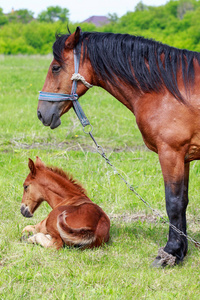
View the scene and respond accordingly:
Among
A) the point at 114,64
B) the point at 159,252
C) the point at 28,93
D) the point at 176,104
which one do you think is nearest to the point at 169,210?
the point at 159,252

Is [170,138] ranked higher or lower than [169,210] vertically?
higher

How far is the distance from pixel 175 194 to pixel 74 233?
1.07 meters

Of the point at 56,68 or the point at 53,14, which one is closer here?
the point at 56,68

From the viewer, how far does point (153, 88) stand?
3.93 m

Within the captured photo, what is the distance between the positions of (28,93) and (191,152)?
11.5 metres

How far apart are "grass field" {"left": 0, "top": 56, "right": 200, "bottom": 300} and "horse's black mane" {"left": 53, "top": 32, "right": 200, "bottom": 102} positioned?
5.53 ft

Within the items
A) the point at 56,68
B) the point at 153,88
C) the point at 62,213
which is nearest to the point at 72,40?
the point at 56,68

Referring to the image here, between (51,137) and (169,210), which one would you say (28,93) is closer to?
(51,137)

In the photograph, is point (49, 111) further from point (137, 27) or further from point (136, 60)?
point (137, 27)

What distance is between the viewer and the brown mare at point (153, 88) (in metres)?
3.80

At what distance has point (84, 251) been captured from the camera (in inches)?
163

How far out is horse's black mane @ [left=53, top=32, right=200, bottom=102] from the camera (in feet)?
12.8

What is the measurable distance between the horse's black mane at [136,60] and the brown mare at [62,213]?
1336mm

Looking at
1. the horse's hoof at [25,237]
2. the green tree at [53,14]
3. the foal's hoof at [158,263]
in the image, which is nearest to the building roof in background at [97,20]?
the green tree at [53,14]
